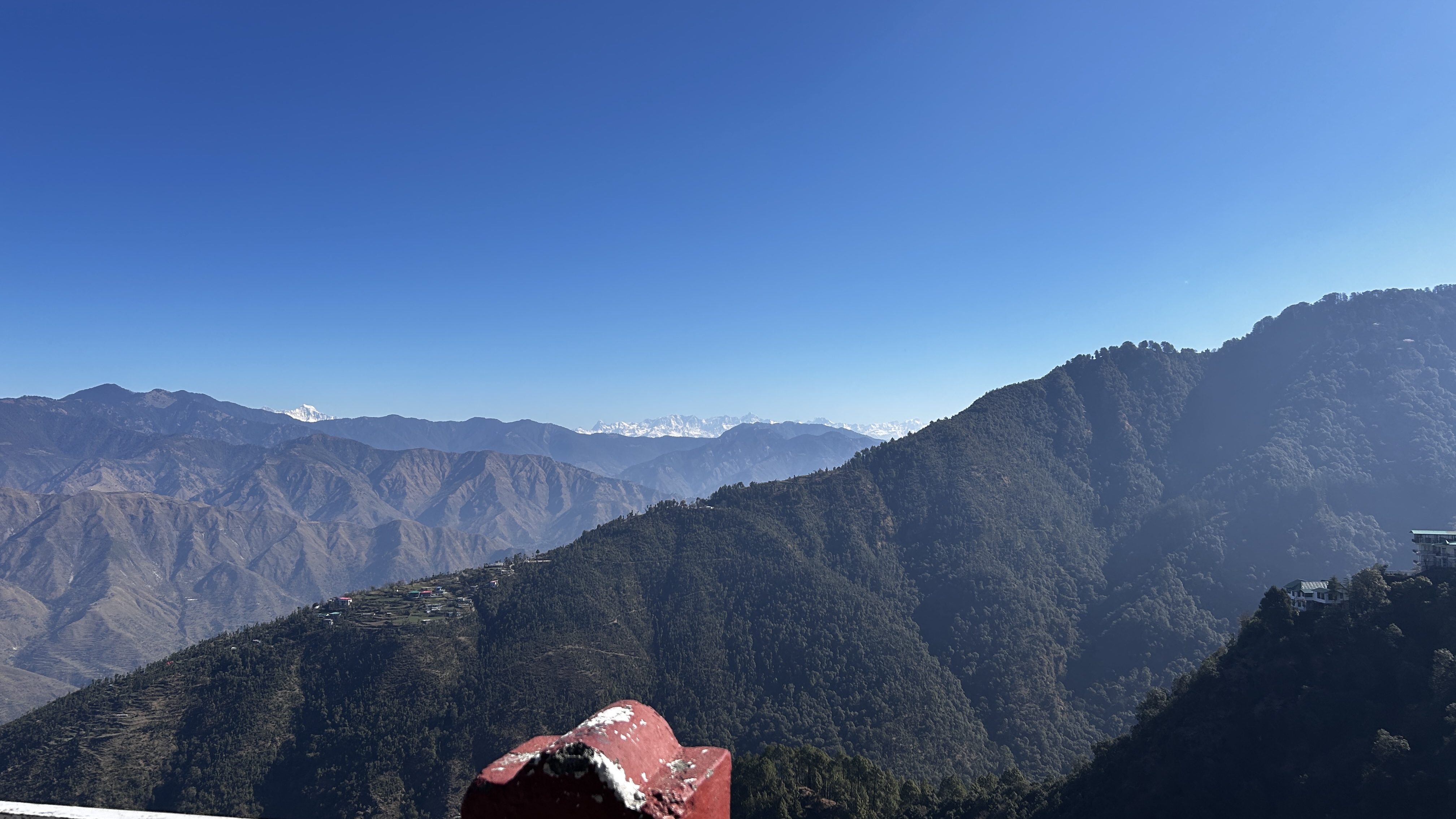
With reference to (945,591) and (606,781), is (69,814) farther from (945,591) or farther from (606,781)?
(945,591)

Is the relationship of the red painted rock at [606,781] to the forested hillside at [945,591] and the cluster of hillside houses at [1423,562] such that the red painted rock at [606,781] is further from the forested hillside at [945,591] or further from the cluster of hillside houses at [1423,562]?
the forested hillside at [945,591]

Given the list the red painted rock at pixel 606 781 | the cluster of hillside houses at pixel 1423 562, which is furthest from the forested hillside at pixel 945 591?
the red painted rock at pixel 606 781

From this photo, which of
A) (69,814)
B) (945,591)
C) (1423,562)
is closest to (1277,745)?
(1423,562)

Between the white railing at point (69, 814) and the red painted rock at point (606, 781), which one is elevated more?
the red painted rock at point (606, 781)

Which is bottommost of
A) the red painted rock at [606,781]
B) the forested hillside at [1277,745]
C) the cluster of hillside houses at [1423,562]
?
the forested hillside at [1277,745]

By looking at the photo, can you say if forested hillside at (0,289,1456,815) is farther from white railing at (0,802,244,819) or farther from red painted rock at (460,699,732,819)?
red painted rock at (460,699,732,819)

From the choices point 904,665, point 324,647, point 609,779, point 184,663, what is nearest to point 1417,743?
point 609,779

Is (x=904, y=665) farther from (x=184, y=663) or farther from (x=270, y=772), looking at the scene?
(x=184, y=663)
